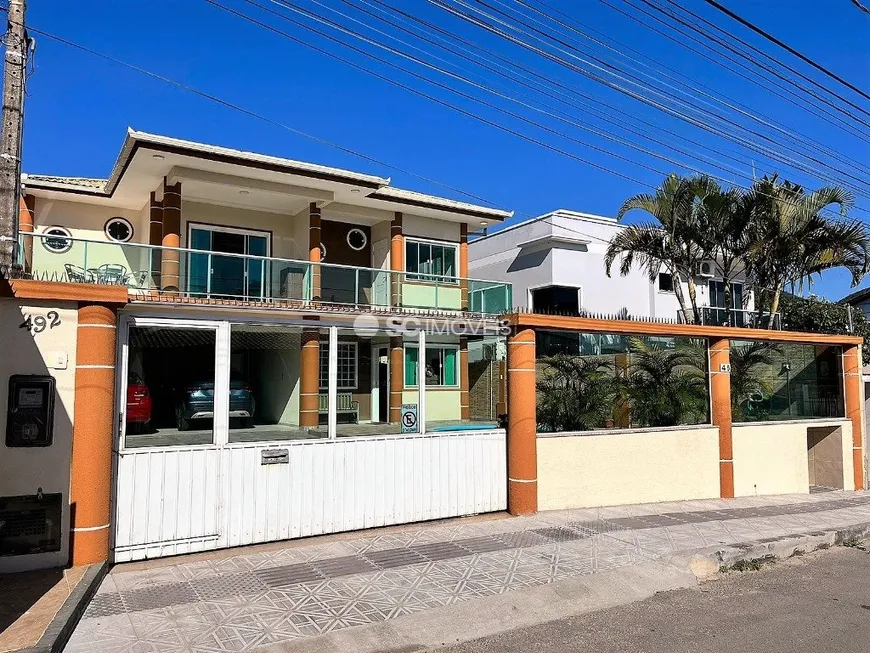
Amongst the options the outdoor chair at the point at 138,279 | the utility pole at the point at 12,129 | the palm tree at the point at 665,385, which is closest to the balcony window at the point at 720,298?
the palm tree at the point at 665,385

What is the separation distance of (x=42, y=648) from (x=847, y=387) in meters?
16.6

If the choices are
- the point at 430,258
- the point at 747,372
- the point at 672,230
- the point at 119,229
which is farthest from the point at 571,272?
the point at 119,229

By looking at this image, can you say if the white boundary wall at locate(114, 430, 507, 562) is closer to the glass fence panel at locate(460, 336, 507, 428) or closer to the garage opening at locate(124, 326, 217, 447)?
the garage opening at locate(124, 326, 217, 447)

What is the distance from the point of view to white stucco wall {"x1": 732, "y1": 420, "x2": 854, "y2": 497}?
13.5 metres

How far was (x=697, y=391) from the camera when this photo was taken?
13.3 metres

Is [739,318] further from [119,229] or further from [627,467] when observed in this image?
[119,229]

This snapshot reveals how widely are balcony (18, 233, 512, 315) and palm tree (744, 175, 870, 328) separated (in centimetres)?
1016

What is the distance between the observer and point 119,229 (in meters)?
15.9

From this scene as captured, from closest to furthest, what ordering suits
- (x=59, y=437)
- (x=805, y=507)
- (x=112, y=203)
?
(x=59, y=437) → (x=805, y=507) → (x=112, y=203)

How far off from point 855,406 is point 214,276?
14629mm

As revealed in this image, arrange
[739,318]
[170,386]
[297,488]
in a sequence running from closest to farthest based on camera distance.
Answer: [170,386] < [297,488] < [739,318]

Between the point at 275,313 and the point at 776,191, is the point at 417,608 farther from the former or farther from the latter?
the point at 776,191

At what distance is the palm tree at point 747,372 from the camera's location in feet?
45.7

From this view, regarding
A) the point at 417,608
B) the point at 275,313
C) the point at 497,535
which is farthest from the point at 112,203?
the point at 417,608
